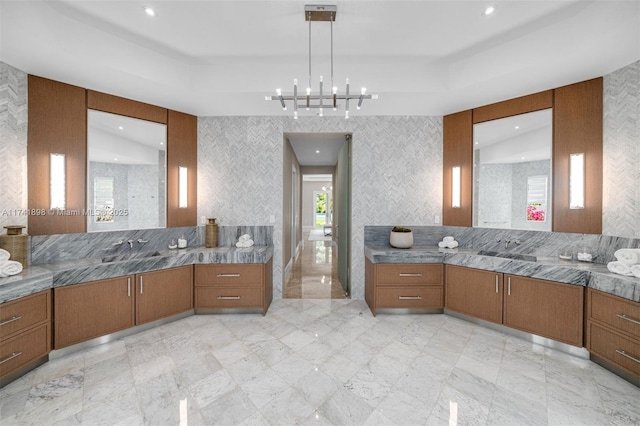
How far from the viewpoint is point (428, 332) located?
2.95 meters

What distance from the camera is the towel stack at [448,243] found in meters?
3.63

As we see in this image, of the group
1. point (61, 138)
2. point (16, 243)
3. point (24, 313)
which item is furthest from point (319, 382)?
point (61, 138)

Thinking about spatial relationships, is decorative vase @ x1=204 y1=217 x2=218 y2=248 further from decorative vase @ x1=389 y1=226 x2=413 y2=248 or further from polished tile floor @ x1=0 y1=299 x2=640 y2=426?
decorative vase @ x1=389 y1=226 x2=413 y2=248

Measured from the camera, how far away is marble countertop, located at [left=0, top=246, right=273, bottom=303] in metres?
2.15

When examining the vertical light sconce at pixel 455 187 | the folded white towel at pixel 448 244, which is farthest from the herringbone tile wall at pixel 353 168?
the folded white towel at pixel 448 244

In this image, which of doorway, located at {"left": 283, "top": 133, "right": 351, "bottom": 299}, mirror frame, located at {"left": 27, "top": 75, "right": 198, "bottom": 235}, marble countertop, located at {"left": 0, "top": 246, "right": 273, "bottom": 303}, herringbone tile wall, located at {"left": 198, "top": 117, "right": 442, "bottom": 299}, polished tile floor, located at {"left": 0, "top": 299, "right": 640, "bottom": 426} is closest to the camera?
polished tile floor, located at {"left": 0, "top": 299, "right": 640, "bottom": 426}

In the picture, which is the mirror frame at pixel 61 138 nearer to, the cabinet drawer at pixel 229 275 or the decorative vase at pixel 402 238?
the cabinet drawer at pixel 229 275

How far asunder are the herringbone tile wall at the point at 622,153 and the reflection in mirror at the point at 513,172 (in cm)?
48

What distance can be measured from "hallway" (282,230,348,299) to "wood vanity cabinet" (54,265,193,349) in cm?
160

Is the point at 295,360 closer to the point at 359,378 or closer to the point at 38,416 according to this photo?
the point at 359,378

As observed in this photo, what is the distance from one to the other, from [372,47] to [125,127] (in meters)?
3.33

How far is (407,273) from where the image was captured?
339 cm

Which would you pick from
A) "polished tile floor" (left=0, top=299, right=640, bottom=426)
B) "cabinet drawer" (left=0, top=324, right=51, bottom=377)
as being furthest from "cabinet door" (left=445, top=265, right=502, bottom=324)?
"cabinet drawer" (left=0, top=324, right=51, bottom=377)

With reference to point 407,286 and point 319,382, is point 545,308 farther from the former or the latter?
point 319,382
